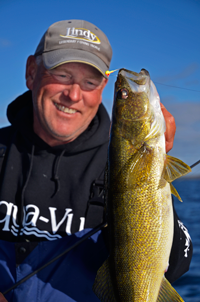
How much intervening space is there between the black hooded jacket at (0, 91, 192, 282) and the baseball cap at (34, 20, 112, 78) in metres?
0.76

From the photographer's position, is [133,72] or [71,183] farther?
[71,183]

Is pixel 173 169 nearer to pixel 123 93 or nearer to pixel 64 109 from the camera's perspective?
pixel 123 93

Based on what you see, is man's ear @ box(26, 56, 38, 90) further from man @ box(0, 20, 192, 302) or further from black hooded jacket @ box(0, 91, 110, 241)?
black hooded jacket @ box(0, 91, 110, 241)

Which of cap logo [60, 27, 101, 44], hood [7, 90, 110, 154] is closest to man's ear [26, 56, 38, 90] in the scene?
hood [7, 90, 110, 154]

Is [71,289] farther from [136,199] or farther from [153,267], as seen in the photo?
[136,199]

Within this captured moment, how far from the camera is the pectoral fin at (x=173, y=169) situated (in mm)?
2082

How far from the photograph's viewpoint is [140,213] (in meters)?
2.08

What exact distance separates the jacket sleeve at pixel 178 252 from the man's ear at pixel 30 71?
2.52 meters

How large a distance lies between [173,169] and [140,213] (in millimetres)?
410

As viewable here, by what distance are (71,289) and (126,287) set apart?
876 millimetres

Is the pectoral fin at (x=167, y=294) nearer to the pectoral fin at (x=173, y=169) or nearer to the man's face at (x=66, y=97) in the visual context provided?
the pectoral fin at (x=173, y=169)

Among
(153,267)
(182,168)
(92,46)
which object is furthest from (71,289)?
(92,46)

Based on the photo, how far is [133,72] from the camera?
2.41m

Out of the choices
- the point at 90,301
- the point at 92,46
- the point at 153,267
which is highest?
the point at 92,46
